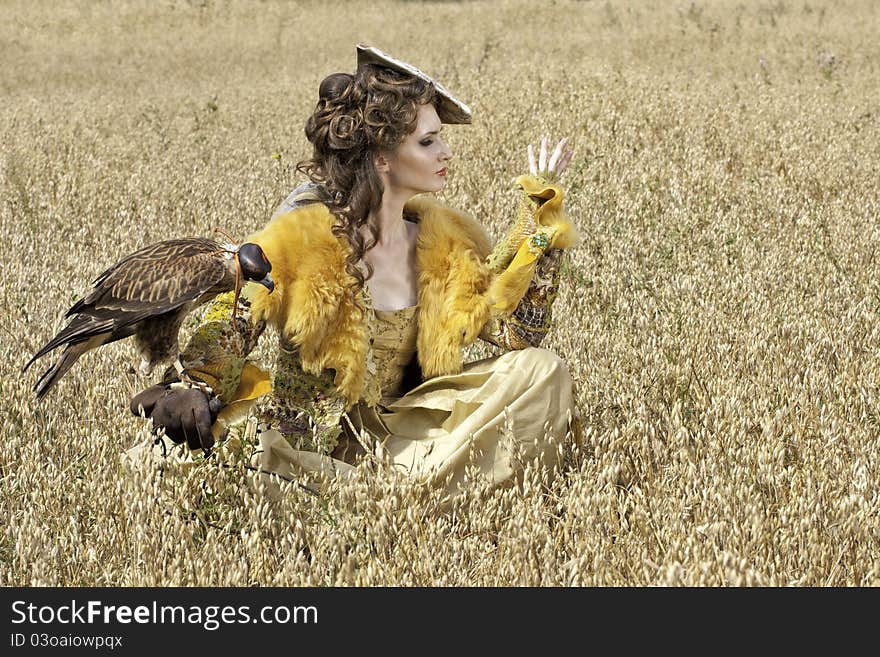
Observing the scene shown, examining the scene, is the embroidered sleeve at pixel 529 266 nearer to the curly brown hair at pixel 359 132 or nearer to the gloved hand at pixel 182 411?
the curly brown hair at pixel 359 132

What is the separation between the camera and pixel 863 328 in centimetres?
402

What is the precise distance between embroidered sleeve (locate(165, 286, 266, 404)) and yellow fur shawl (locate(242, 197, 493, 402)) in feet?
0.23

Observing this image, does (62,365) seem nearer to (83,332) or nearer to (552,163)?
(83,332)

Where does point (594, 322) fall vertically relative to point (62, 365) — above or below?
below

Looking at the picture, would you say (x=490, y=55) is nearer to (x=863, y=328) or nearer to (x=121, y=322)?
(x=863, y=328)

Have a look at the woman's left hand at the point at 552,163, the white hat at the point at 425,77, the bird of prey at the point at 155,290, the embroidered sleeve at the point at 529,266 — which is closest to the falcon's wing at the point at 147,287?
the bird of prey at the point at 155,290

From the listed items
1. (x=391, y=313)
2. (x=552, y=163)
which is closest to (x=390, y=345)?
(x=391, y=313)

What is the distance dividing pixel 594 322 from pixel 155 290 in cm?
228

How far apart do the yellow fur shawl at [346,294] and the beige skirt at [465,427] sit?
12 cm

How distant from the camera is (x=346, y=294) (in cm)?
303

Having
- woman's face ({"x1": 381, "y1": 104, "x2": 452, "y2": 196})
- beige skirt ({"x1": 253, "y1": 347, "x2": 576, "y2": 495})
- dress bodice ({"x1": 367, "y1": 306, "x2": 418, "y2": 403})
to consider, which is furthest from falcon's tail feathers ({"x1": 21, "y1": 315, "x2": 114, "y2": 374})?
woman's face ({"x1": 381, "y1": 104, "x2": 452, "y2": 196})

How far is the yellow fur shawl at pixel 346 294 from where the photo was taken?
2.94 m

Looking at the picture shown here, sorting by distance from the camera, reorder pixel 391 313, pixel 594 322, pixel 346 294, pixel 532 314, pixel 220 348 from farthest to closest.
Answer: pixel 594 322 → pixel 532 314 → pixel 391 313 → pixel 346 294 → pixel 220 348

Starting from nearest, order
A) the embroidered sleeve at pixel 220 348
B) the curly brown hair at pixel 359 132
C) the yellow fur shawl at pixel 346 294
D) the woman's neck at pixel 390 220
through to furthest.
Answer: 1. the embroidered sleeve at pixel 220 348
2. the yellow fur shawl at pixel 346 294
3. the curly brown hair at pixel 359 132
4. the woman's neck at pixel 390 220
